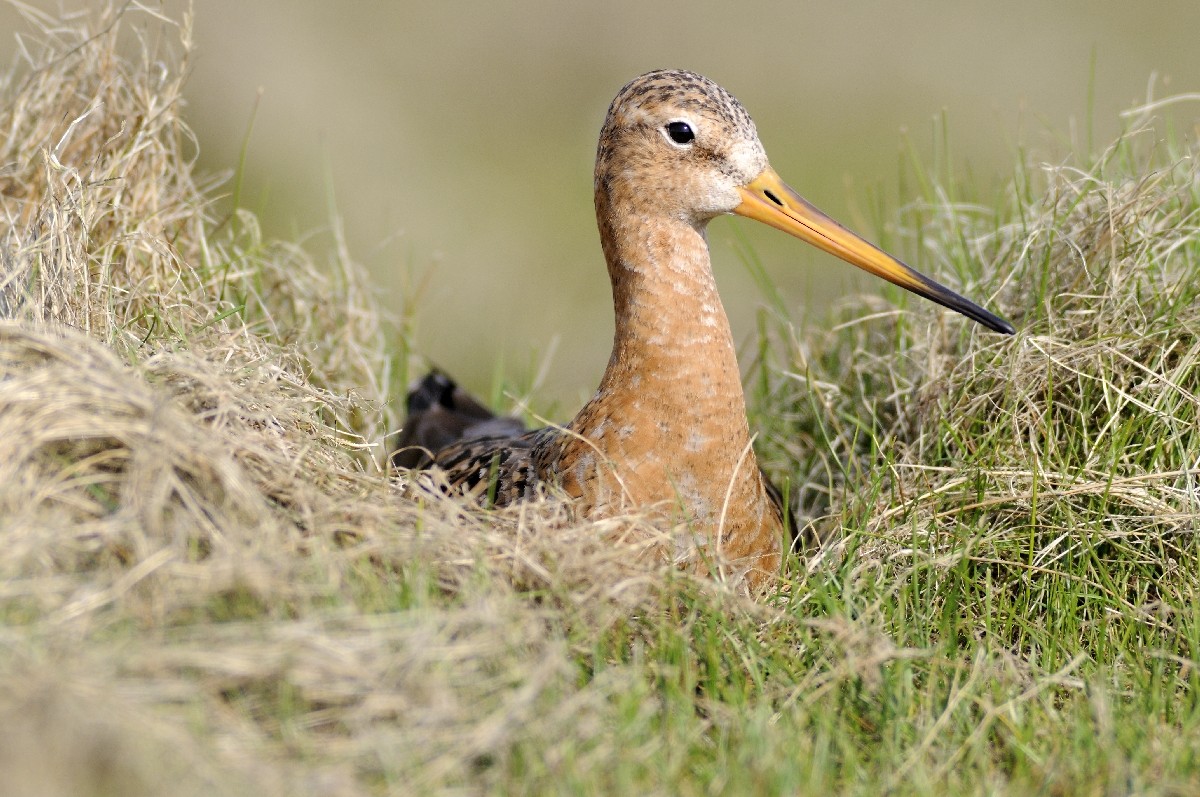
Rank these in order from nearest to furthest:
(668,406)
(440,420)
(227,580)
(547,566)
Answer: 1. (227,580)
2. (547,566)
3. (668,406)
4. (440,420)

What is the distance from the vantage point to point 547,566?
331 cm

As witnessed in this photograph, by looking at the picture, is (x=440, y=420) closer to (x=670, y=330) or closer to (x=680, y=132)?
(x=670, y=330)

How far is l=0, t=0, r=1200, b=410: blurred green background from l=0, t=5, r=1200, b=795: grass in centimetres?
572

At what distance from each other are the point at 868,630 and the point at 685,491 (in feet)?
2.76

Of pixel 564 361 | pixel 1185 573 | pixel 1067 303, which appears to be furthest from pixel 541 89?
pixel 1185 573

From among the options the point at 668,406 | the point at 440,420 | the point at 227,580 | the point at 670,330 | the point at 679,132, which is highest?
the point at 679,132

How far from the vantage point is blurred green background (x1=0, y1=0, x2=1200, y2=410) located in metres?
11.5

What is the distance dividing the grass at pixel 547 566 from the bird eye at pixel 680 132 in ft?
4.00

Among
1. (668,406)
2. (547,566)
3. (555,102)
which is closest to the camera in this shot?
(547,566)

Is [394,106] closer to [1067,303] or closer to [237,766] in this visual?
[1067,303]

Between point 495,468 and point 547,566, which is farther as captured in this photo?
point 495,468

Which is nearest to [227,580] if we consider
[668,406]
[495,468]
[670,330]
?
[495,468]

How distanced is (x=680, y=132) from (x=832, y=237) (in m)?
Answer: 0.59

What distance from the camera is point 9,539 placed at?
8.93ft
